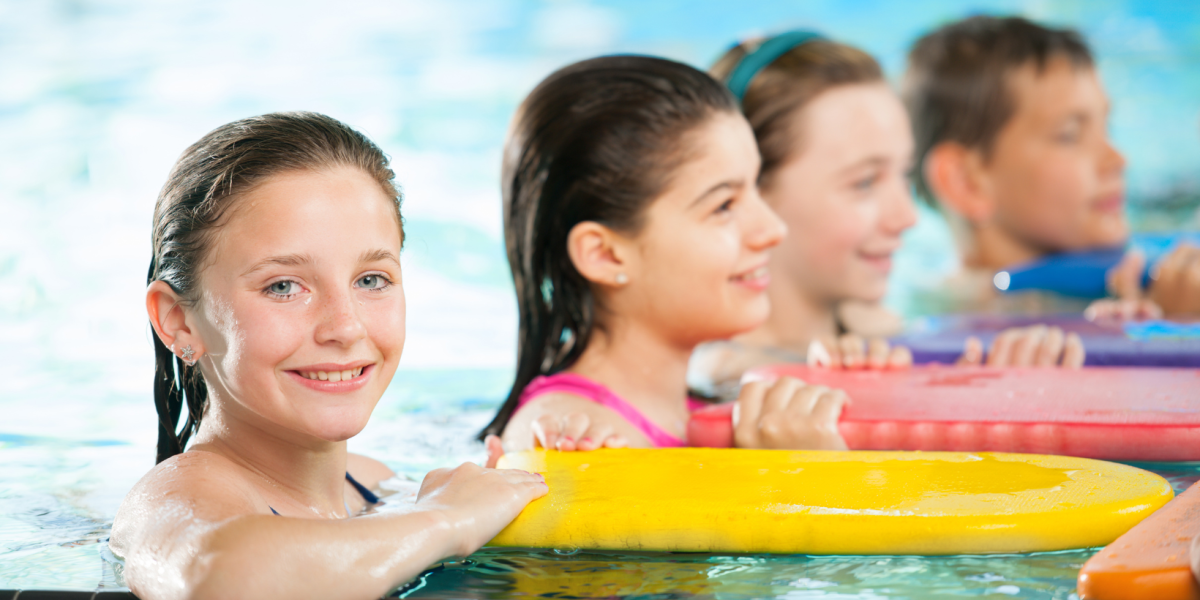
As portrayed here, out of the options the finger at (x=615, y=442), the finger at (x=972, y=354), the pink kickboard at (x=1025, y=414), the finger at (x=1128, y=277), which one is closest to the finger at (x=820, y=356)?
the pink kickboard at (x=1025, y=414)

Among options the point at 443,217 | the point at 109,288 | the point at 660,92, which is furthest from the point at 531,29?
the point at 660,92

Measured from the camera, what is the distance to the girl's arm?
52.6 inches

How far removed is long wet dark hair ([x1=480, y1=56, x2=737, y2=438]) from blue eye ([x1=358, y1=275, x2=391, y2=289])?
0.80m

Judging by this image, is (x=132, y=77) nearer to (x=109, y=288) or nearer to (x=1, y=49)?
(x=1, y=49)

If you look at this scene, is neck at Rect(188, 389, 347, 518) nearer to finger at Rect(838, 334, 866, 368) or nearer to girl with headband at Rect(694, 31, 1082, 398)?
finger at Rect(838, 334, 866, 368)

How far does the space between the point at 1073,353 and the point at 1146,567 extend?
5.10ft

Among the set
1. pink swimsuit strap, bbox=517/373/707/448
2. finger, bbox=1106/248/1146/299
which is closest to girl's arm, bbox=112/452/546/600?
pink swimsuit strap, bbox=517/373/707/448

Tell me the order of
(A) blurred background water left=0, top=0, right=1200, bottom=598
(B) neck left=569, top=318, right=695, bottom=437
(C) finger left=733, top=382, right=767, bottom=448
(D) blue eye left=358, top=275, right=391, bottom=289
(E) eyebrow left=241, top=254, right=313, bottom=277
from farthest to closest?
(B) neck left=569, top=318, right=695, bottom=437 < (C) finger left=733, top=382, right=767, bottom=448 < (A) blurred background water left=0, top=0, right=1200, bottom=598 < (D) blue eye left=358, top=275, right=391, bottom=289 < (E) eyebrow left=241, top=254, right=313, bottom=277

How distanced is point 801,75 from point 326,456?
7.17ft

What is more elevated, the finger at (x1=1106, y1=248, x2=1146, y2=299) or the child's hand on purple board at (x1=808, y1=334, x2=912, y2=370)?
the finger at (x1=1106, y1=248, x2=1146, y2=299)

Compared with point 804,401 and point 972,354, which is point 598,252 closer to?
point 804,401

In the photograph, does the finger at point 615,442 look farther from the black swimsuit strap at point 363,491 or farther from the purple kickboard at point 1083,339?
the purple kickboard at point 1083,339

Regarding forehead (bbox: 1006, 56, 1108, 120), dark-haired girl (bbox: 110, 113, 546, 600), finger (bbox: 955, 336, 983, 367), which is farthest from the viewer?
forehead (bbox: 1006, 56, 1108, 120)

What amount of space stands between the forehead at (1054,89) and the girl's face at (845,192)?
1482 mm
